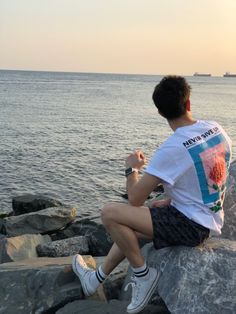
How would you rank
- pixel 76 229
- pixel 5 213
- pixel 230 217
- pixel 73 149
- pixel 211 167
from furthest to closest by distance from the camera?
pixel 73 149 → pixel 5 213 → pixel 76 229 → pixel 230 217 → pixel 211 167

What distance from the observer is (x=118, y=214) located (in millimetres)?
4820

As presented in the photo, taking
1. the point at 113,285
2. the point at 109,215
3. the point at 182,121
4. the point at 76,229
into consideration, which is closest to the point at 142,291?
the point at 109,215

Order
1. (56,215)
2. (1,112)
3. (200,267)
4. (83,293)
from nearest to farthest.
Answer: (200,267) < (83,293) < (56,215) < (1,112)

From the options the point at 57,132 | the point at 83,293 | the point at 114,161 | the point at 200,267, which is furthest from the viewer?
the point at 57,132

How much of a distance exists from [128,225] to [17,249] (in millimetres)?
4220

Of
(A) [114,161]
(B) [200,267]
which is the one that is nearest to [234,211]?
(B) [200,267]

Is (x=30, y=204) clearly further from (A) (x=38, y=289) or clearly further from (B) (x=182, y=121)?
(B) (x=182, y=121)

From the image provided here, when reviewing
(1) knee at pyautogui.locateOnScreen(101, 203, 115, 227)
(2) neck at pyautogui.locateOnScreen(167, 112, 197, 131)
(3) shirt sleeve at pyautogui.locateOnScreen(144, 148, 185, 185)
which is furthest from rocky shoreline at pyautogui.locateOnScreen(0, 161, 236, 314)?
(2) neck at pyautogui.locateOnScreen(167, 112, 197, 131)

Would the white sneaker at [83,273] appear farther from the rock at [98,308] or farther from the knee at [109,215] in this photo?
the knee at [109,215]

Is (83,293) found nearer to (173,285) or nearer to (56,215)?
(173,285)

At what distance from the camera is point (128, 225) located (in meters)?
4.84

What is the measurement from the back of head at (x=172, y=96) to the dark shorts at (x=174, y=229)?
959 millimetres

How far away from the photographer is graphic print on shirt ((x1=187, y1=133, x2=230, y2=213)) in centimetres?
461

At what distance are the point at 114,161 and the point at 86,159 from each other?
4.31 ft
